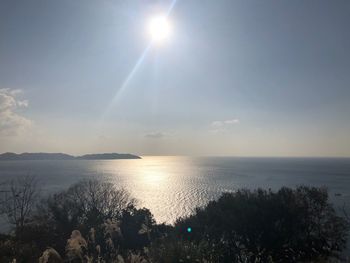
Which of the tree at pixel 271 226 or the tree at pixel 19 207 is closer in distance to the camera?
the tree at pixel 271 226

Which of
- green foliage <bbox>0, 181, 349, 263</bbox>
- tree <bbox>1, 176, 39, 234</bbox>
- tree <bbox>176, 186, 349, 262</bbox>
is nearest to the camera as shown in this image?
green foliage <bbox>0, 181, 349, 263</bbox>

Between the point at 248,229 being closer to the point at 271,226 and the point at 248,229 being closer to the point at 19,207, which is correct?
the point at 271,226

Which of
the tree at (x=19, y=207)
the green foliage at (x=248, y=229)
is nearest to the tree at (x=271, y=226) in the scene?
the green foliage at (x=248, y=229)

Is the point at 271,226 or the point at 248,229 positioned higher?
the point at 271,226

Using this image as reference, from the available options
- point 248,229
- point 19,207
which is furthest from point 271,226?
point 19,207

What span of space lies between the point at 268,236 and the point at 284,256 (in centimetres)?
189

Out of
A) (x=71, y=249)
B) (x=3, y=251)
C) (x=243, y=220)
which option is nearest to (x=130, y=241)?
(x=243, y=220)

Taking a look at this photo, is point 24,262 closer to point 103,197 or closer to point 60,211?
point 60,211

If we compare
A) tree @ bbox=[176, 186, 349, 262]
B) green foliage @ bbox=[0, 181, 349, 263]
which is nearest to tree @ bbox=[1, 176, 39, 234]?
green foliage @ bbox=[0, 181, 349, 263]

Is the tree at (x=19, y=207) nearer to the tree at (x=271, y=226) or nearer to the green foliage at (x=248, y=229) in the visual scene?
the green foliage at (x=248, y=229)

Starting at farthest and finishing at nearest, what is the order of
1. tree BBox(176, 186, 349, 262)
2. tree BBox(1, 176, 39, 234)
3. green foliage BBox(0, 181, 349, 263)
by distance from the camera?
1. tree BBox(1, 176, 39, 234)
2. tree BBox(176, 186, 349, 262)
3. green foliage BBox(0, 181, 349, 263)

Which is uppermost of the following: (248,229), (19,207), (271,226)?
(271,226)

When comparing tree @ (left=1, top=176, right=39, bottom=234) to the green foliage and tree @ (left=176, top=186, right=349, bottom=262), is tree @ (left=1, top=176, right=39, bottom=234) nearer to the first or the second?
the green foliage

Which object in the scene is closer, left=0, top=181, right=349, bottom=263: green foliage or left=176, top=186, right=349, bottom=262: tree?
left=0, top=181, right=349, bottom=263: green foliage
